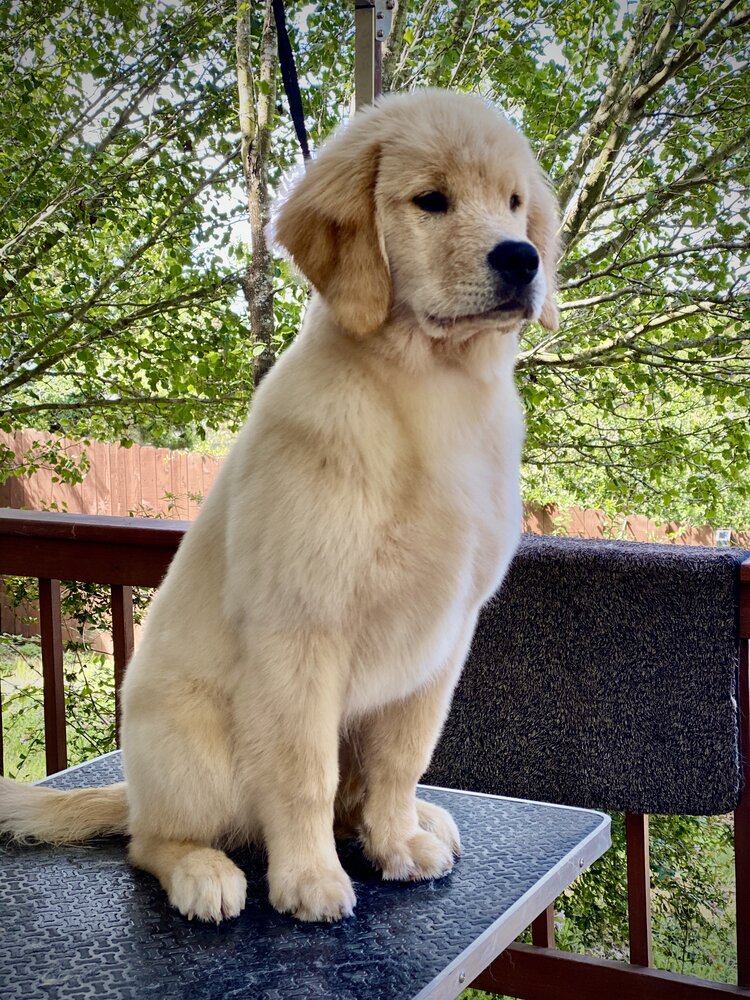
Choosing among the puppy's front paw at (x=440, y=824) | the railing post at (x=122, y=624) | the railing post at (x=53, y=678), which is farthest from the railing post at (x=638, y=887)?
the railing post at (x=53, y=678)

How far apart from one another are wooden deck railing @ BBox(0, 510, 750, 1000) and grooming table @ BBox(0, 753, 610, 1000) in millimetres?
588

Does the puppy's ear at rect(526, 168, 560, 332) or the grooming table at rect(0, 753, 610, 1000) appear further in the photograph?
the puppy's ear at rect(526, 168, 560, 332)

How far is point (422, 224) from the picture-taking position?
44.6 inches

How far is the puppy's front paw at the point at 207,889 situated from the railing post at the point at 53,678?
1.19 m

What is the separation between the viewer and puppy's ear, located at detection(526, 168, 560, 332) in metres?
1.27

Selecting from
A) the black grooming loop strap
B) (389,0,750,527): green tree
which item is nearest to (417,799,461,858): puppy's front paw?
the black grooming loop strap

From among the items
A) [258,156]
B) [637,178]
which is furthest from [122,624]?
[637,178]

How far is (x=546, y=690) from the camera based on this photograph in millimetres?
1886

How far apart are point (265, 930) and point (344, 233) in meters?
0.83

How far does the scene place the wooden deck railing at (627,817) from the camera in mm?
1821

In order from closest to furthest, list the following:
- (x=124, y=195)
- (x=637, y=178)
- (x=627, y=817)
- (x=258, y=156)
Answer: (x=627, y=817) < (x=258, y=156) < (x=124, y=195) < (x=637, y=178)

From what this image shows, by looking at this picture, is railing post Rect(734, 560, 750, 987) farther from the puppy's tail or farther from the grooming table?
the puppy's tail

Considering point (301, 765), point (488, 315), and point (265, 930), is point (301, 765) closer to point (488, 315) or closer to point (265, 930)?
point (265, 930)

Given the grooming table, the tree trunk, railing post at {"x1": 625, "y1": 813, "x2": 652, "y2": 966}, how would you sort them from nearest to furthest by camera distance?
1. the grooming table
2. railing post at {"x1": 625, "y1": 813, "x2": 652, "y2": 966}
3. the tree trunk
